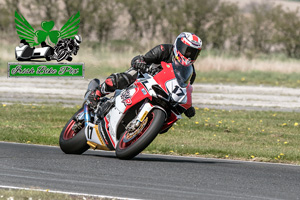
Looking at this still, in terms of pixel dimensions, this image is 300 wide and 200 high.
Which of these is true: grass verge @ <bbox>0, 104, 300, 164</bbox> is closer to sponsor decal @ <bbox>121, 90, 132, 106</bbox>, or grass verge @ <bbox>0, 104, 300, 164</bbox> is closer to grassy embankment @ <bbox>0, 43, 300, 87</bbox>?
sponsor decal @ <bbox>121, 90, 132, 106</bbox>

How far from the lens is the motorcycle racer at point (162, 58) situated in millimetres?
8969

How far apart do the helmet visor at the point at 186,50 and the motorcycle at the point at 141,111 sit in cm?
20

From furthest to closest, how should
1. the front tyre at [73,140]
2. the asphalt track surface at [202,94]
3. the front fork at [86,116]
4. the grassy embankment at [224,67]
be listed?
the grassy embankment at [224,67] → the asphalt track surface at [202,94] → the front tyre at [73,140] → the front fork at [86,116]

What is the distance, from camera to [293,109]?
22.0 meters

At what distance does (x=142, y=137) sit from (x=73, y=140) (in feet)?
5.83

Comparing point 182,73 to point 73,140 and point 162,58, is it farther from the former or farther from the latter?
point 73,140

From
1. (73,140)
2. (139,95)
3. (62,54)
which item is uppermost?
(139,95)

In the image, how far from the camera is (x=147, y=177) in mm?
8117

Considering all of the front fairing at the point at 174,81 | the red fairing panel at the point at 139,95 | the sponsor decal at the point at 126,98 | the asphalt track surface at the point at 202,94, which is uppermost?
the front fairing at the point at 174,81

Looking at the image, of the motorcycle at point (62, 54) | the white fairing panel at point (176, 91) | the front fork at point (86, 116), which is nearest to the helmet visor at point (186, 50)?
the white fairing panel at point (176, 91)

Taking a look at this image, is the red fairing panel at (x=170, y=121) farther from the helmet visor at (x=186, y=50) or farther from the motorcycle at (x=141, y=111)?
the helmet visor at (x=186, y=50)

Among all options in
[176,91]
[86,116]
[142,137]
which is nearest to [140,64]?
[176,91]

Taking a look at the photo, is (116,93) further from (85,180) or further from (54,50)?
(54,50)

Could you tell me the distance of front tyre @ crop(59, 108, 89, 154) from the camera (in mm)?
9922
